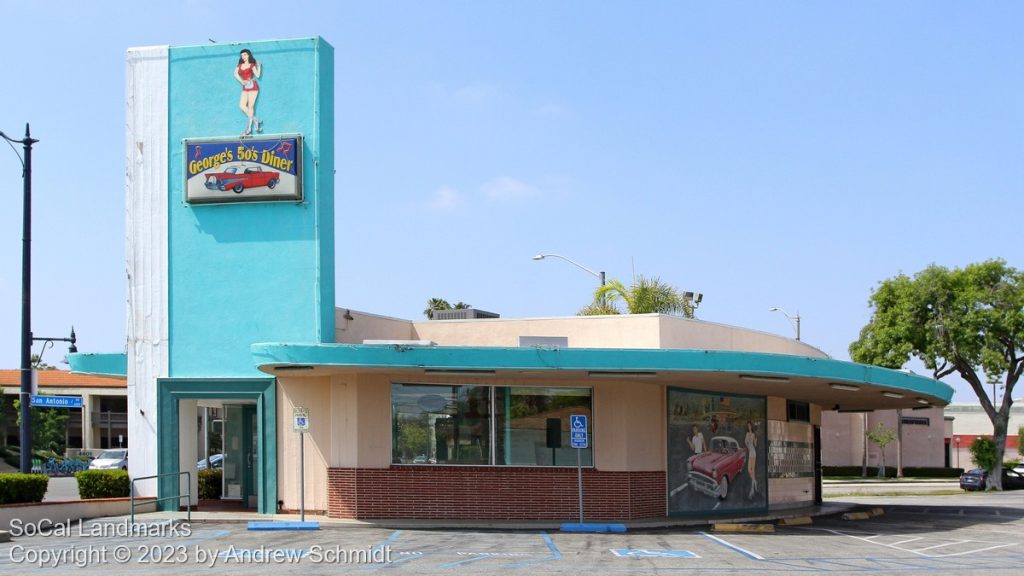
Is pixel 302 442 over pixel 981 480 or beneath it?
over

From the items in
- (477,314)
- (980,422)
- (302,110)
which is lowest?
(980,422)

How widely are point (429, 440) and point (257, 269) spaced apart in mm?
5562

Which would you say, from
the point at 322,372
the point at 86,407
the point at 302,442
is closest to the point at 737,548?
the point at 302,442

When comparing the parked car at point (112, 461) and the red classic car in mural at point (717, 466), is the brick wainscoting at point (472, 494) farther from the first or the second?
the parked car at point (112, 461)

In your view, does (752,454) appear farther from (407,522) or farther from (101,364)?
(101,364)

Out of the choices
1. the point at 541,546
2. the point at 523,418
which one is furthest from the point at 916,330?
the point at 541,546

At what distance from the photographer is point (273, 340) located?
2588cm

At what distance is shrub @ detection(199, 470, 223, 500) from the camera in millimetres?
29781

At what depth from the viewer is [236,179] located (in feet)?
86.0

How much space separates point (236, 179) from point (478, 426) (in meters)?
7.84

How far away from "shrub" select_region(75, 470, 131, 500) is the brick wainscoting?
530 centimetres

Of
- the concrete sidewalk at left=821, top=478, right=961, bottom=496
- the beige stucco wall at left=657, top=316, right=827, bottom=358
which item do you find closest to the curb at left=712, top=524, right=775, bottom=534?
the beige stucco wall at left=657, top=316, right=827, bottom=358

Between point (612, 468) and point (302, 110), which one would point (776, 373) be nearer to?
point (612, 468)

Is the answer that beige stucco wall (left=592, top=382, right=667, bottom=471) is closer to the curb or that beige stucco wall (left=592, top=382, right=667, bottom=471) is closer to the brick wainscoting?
the brick wainscoting
